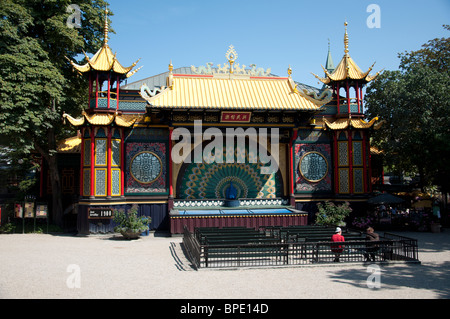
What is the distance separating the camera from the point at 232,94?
894 inches

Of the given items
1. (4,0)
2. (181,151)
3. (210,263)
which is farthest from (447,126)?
(4,0)

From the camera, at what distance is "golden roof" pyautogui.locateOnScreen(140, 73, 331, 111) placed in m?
21.3

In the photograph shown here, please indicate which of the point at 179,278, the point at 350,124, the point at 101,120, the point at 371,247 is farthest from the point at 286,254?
the point at 101,120

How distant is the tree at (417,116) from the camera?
2238 cm

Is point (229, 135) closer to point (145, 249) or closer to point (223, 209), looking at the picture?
point (223, 209)

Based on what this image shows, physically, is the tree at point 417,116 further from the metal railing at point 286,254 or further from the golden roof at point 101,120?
the golden roof at point 101,120

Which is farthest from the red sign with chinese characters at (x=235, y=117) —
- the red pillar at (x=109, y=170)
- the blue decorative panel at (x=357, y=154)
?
the blue decorative panel at (x=357, y=154)

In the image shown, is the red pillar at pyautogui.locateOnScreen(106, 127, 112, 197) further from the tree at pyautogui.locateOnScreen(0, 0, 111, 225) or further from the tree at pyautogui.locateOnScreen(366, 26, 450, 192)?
the tree at pyautogui.locateOnScreen(366, 26, 450, 192)

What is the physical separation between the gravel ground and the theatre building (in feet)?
19.1

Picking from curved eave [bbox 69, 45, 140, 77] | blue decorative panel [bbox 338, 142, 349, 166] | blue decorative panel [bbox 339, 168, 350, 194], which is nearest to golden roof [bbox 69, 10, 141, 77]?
curved eave [bbox 69, 45, 140, 77]

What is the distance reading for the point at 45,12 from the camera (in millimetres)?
22719

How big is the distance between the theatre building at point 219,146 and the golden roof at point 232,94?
0.21ft

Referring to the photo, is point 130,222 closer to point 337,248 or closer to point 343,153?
point 337,248

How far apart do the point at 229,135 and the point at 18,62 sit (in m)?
12.1
